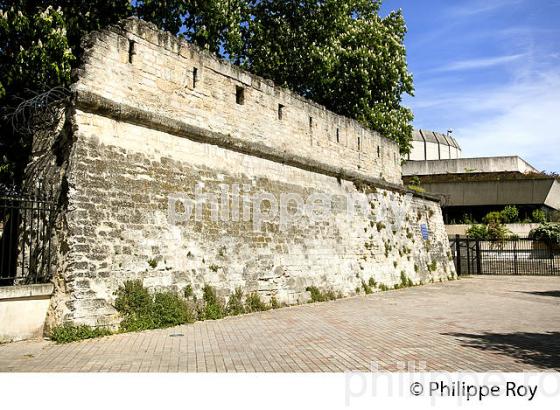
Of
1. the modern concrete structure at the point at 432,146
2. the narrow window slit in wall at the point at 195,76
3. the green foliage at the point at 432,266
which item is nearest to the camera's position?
the narrow window slit in wall at the point at 195,76

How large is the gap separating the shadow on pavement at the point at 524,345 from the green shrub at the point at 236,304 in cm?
438

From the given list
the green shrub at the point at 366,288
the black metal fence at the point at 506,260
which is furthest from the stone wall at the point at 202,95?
the black metal fence at the point at 506,260

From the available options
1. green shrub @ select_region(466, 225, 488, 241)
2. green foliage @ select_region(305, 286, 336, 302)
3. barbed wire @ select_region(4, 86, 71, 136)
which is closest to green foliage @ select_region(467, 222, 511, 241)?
green shrub @ select_region(466, 225, 488, 241)

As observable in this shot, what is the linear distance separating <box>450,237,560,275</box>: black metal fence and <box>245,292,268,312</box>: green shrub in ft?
52.8

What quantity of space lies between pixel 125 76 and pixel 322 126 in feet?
23.7

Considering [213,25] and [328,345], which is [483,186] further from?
[328,345]

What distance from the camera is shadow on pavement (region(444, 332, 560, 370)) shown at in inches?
225

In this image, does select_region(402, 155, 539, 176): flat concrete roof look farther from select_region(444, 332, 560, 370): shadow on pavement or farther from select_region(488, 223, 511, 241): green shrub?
select_region(444, 332, 560, 370): shadow on pavement

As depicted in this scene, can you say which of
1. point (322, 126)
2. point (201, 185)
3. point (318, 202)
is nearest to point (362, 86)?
point (322, 126)

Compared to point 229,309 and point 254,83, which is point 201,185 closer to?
point 229,309

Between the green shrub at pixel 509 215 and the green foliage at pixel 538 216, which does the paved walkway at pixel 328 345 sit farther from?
the green foliage at pixel 538 216

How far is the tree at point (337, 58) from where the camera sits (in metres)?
22.8

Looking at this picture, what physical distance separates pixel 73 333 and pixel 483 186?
1313 inches

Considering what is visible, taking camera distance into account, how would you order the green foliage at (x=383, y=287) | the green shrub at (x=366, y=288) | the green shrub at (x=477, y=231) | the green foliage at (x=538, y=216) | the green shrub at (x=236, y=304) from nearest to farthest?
the green shrub at (x=236, y=304), the green shrub at (x=366, y=288), the green foliage at (x=383, y=287), the green shrub at (x=477, y=231), the green foliage at (x=538, y=216)
